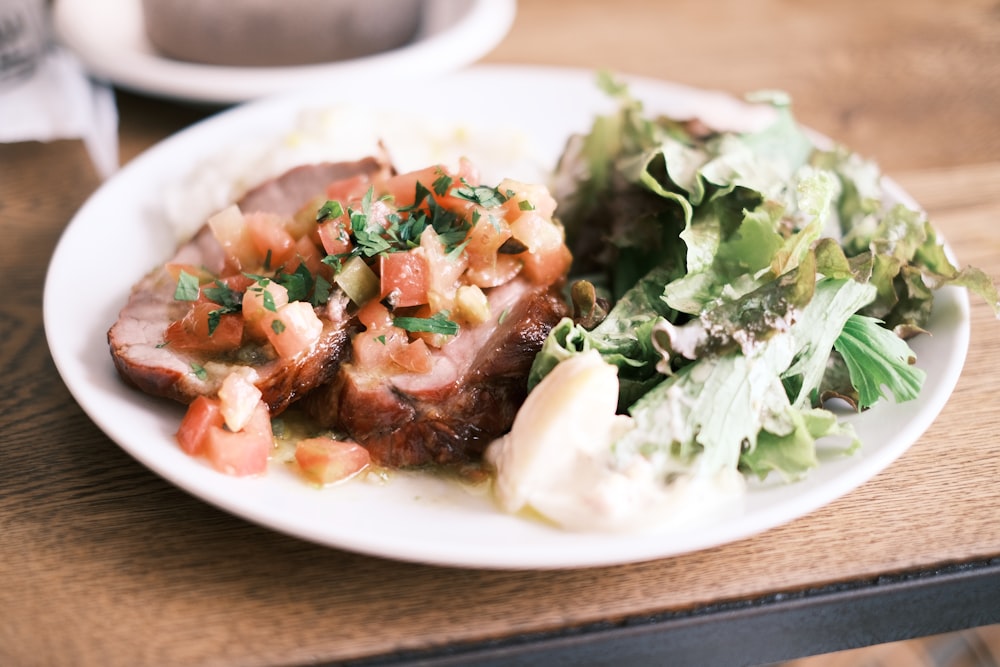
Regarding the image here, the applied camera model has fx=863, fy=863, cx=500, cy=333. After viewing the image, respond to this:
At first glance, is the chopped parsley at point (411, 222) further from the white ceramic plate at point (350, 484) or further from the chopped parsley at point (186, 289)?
the white ceramic plate at point (350, 484)

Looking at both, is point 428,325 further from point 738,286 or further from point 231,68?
point 231,68

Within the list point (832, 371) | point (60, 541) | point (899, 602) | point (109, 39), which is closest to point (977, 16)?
point (832, 371)

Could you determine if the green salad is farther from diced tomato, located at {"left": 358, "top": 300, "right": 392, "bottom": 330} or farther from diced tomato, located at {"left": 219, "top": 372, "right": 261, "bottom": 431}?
diced tomato, located at {"left": 219, "top": 372, "right": 261, "bottom": 431}

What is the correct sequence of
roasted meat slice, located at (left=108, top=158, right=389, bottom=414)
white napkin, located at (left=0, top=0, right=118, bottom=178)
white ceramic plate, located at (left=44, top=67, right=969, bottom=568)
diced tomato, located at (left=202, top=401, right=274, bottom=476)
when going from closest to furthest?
white ceramic plate, located at (left=44, top=67, right=969, bottom=568) → diced tomato, located at (left=202, top=401, right=274, bottom=476) → roasted meat slice, located at (left=108, top=158, right=389, bottom=414) → white napkin, located at (left=0, top=0, right=118, bottom=178)

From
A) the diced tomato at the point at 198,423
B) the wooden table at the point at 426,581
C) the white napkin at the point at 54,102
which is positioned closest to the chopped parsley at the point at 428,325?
the diced tomato at the point at 198,423

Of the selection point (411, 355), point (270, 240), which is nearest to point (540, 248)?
point (411, 355)

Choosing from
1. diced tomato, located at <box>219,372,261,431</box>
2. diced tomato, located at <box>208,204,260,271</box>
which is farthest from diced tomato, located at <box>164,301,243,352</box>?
diced tomato, located at <box>208,204,260,271</box>
